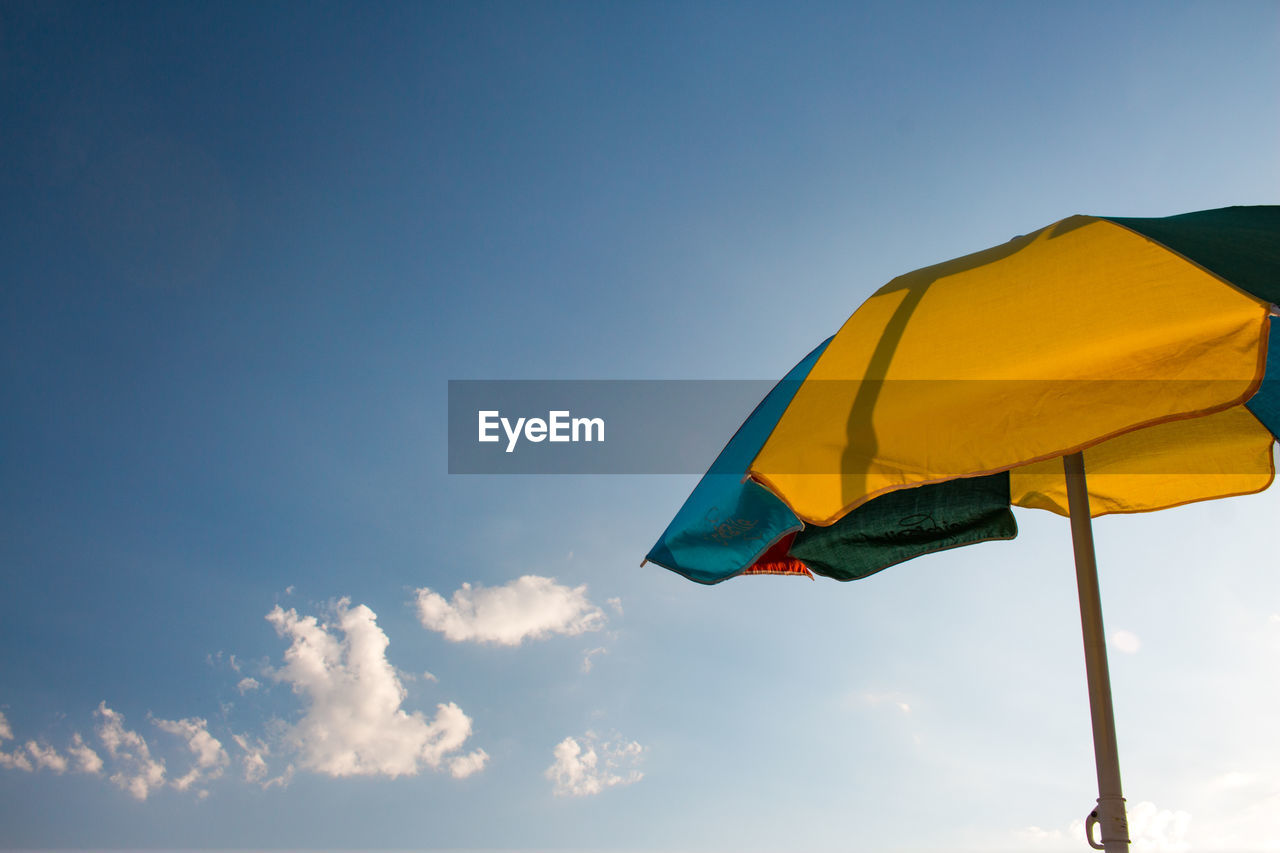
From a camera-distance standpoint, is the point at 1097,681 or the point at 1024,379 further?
the point at 1097,681

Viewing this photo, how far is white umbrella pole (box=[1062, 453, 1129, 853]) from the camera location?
7.64 feet

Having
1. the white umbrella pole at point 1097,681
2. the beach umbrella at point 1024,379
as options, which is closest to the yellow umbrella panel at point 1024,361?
the beach umbrella at point 1024,379

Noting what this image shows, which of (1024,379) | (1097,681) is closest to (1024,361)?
(1024,379)

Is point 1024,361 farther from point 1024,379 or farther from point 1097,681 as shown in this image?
point 1097,681

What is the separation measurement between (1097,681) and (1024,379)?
1389 millimetres

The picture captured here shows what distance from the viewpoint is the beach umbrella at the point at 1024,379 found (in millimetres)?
1678

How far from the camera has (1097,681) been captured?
2.52m

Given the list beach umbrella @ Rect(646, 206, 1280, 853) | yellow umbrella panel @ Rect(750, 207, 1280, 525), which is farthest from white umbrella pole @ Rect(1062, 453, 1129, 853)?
yellow umbrella panel @ Rect(750, 207, 1280, 525)

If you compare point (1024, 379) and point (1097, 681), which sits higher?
point (1024, 379)

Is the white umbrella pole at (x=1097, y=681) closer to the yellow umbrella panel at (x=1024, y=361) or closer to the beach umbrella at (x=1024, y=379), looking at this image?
the beach umbrella at (x=1024, y=379)

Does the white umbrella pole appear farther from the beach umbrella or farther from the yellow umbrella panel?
the yellow umbrella panel

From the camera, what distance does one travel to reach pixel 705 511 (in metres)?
2.80

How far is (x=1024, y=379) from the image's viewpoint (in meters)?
1.79

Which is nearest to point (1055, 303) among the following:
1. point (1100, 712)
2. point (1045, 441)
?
point (1045, 441)
